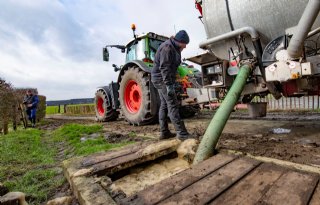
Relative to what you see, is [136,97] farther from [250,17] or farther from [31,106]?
[31,106]

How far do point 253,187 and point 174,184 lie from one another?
20.3 inches

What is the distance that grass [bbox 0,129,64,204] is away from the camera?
2.18 m

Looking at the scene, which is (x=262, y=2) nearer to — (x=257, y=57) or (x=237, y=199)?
(x=257, y=57)

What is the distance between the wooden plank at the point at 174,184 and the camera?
4.94 ft

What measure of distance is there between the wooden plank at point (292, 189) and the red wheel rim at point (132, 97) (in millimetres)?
4777

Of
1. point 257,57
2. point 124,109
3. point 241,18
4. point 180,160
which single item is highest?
point 241,18

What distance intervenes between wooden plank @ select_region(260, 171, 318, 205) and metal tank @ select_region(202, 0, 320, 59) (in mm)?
2001

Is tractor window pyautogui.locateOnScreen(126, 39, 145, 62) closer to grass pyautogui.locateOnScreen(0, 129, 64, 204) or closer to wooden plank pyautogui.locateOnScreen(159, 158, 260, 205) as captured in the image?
grass pyautogui.locateOnScreen(0, 129, 64, 204)

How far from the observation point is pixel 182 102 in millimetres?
5527

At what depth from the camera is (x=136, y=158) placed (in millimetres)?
2469

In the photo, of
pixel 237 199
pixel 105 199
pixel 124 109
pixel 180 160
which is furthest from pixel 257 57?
pixel 124 109

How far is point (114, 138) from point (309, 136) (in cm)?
303

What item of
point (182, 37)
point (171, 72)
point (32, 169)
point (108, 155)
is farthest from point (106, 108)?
point (108, 155)

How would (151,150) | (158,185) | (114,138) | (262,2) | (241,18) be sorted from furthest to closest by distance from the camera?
(114,138) < (241,18) < (262,2) < (151,150) < (158,185)
